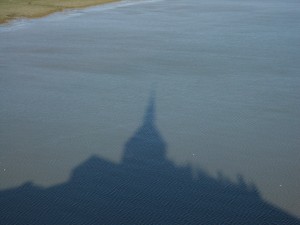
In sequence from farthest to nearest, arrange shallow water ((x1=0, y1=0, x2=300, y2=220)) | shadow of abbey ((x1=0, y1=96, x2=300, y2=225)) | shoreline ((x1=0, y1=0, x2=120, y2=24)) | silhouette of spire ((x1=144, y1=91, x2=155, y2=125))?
shoreline ((x1=0, y1=0, x2=120, y2=24))
silhouette of spire ((x1=144, y1=91, x2=155, y2=125))
shallow water ((x1=0, y1=0, x2=300, y2=220))
shadow of abbey ((x1=0, y1=96, x2=300, y2=225))

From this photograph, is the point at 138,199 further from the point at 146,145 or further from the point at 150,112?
the point at 150,112

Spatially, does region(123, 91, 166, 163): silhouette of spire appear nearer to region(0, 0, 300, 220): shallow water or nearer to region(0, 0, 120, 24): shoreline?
region(0, 0, 300, 220): shallow water

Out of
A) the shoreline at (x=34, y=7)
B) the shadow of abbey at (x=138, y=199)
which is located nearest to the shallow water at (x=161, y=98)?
the shadow of abbey at (x=138, y=199)

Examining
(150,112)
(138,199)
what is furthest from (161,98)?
(138,199)

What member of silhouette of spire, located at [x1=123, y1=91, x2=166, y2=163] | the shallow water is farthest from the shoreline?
silhouette of spire, located at [x1=123, y1=91, x2=166, y2=163]

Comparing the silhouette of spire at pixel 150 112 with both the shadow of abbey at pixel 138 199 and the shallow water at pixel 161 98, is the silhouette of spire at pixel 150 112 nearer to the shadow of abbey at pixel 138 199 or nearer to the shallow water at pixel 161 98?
the shallow water at pixel 161 98

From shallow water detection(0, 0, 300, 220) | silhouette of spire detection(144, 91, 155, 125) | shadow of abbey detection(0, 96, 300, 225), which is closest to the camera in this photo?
shadow of abbey detection(0, 96, 300, 225)
